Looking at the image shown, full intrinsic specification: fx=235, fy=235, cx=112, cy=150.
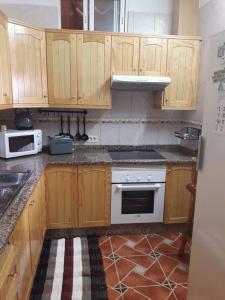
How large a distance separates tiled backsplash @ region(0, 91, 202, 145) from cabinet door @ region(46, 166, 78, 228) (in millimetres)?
642

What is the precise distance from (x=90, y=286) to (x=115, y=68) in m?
2.02

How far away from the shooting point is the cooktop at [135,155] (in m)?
2.54

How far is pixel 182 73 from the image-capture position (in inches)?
101

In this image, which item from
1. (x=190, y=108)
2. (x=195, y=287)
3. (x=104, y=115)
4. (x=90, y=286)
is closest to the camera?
(x=195, y=287)

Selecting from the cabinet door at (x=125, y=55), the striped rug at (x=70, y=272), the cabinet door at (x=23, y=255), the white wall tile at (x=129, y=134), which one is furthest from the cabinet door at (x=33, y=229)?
the cabinet door at (x=125, y=55)

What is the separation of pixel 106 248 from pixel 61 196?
26.7 inches

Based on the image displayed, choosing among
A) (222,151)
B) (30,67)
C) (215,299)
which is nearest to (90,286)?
(215,299)

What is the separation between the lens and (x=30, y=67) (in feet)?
7.48

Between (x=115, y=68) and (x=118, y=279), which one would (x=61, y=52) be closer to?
(x=115, y=68)

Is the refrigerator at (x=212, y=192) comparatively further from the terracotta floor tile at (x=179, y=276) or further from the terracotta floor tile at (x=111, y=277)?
the terracotta floor tile at (x=111, y=277)

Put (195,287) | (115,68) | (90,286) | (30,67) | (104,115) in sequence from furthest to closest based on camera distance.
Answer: (104,115), (115,68), (30,67), (90,286), (195,287)

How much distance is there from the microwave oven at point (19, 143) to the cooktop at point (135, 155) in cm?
82

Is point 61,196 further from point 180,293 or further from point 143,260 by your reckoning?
point 180,293

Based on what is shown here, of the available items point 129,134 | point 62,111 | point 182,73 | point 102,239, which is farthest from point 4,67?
point 102,239
